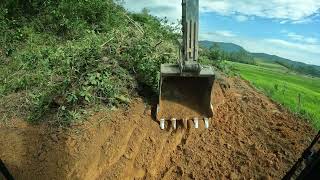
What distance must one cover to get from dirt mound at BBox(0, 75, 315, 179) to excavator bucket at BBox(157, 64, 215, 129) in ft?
0.59

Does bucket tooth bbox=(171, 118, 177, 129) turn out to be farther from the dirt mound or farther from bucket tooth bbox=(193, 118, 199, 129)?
bucket tooth bbox=(193, 118, 199, 129)

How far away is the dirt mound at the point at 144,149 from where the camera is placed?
612 centimetres

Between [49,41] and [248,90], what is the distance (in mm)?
4650

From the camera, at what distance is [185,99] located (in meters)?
7.11

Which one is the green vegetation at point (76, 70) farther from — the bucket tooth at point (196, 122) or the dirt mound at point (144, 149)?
the bucket tooth at point (196, 122)

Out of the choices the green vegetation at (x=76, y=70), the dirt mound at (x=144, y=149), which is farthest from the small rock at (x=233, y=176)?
the green vegetation at (x=76, y=70)

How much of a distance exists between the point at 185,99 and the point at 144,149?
104 centimetres

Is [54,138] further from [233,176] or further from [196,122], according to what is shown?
[233,176]

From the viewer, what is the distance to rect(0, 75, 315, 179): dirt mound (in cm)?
612

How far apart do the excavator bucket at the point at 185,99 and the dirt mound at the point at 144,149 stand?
180mm

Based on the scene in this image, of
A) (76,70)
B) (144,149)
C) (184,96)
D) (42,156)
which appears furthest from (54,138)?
(184,96)

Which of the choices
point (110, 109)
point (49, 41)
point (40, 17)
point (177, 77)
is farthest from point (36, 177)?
point (40, 17)

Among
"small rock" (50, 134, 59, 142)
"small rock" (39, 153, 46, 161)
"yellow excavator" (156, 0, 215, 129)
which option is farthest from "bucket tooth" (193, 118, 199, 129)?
"small rock" (39, 153, 46, 161)

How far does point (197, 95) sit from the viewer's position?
23.4 ft
